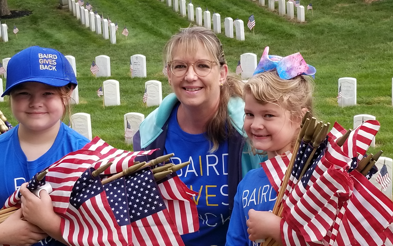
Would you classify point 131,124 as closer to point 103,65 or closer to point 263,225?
point 103,65

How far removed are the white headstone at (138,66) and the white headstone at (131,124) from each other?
4.41m

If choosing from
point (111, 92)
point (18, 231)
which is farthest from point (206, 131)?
point (111, 92)

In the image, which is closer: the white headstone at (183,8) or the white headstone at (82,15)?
the white headstone at (183,8)

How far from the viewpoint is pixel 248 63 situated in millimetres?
12445

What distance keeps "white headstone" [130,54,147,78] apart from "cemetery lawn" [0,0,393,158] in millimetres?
201

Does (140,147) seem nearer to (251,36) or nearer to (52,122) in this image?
(52,122)

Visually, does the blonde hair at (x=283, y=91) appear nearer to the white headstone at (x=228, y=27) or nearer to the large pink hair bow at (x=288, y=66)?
the large pink hair bow at (x=288, y=66)

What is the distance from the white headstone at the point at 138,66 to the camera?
42.8 ft

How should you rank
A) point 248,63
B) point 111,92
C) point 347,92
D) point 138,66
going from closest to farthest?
point 347,92
point 111,92
point 248,63
point 138,66

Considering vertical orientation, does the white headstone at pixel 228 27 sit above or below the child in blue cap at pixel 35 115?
above

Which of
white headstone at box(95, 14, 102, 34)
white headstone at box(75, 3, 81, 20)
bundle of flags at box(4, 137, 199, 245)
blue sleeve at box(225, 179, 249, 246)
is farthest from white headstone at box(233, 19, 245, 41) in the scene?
bundle of flags at box(4, 137, 199, 245)

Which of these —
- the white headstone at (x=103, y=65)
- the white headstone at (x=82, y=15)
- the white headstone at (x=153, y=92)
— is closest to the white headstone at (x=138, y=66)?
the white headstone at (x=103, y=65)

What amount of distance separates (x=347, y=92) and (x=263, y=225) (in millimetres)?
7401

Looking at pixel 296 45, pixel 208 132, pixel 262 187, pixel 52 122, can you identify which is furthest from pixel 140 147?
pixel 296 45
